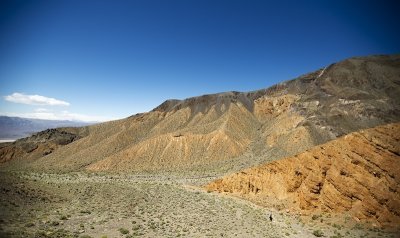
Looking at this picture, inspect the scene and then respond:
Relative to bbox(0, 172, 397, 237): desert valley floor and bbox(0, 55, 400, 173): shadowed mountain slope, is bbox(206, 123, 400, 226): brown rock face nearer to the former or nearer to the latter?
bbox(0, 172, 397, 237): desert valley floor

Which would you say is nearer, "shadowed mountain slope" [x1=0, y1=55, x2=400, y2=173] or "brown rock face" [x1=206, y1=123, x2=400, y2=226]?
"brown rock face" [x1=206, y1=123, x2=400, y2=226]

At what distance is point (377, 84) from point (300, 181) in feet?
203

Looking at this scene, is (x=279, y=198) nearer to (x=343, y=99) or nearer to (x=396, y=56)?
(x=343, y=99)

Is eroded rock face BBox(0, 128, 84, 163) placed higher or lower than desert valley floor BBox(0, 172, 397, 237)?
higher

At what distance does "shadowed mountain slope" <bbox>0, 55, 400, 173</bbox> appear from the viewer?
60500 millimetres

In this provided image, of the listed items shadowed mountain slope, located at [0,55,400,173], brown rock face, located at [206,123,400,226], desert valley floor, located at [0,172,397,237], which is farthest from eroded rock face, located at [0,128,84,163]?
brown rock face, located at [206,123,400,226]

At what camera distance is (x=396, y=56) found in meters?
84.3

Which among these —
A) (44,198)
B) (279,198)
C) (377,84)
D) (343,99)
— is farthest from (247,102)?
(44,198)

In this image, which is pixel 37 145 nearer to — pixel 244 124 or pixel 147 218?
pixel 244 124

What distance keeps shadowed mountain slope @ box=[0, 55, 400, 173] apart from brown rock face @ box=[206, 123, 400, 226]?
23591mm

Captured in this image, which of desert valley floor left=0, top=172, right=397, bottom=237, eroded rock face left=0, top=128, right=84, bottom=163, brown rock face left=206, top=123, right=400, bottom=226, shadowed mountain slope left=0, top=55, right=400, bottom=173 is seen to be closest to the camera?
desert valley floor left=0, top=172, right=397, bottom=237

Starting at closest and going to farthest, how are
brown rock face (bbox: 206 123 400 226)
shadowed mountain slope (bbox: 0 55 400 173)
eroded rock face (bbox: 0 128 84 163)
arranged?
brown rock face (bbox: 206 123 400 226) < shadowed mountain slope (bbox: 0 55 400 173) < eroded rock face (bbox: 0 128 84 163)

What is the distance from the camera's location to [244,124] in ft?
255

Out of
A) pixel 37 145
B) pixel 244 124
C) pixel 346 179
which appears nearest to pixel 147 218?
pixel 346 179
